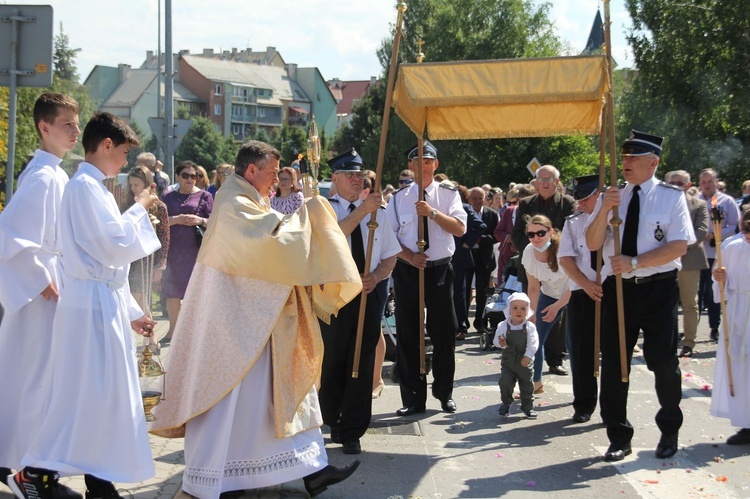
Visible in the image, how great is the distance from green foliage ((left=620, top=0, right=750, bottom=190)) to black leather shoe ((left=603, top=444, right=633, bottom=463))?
29424 millimetres

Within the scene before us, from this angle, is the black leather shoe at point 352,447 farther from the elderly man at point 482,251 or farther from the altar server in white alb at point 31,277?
the elderly man at point 482,251

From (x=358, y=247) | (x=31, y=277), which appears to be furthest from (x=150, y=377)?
(x=358, y=247)

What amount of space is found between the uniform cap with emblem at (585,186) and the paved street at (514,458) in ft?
6.47

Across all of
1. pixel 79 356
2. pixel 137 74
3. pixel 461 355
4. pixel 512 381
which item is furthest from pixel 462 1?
pixel 137 74

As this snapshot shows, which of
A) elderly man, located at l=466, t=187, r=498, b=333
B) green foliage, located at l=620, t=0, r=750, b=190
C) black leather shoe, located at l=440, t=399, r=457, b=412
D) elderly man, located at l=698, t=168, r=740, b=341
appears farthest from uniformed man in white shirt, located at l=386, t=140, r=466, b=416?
green foliage, located at l=620, t=0, r=750, b=190

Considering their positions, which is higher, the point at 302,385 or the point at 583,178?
the point at 583,178

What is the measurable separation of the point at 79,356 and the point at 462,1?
164 ft

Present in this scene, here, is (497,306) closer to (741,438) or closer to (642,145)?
(741,438)

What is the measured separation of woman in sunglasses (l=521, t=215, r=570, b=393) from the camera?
9.66 meters

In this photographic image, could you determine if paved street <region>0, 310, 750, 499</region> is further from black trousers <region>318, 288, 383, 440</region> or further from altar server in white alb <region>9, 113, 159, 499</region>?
altar server in white alb <region>9, 113, 159, 499</region>

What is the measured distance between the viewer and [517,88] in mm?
7352

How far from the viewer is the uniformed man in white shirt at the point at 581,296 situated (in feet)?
26.0

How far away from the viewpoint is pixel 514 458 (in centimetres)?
744

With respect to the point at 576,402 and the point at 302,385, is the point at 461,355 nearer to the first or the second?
the point at 576,402
